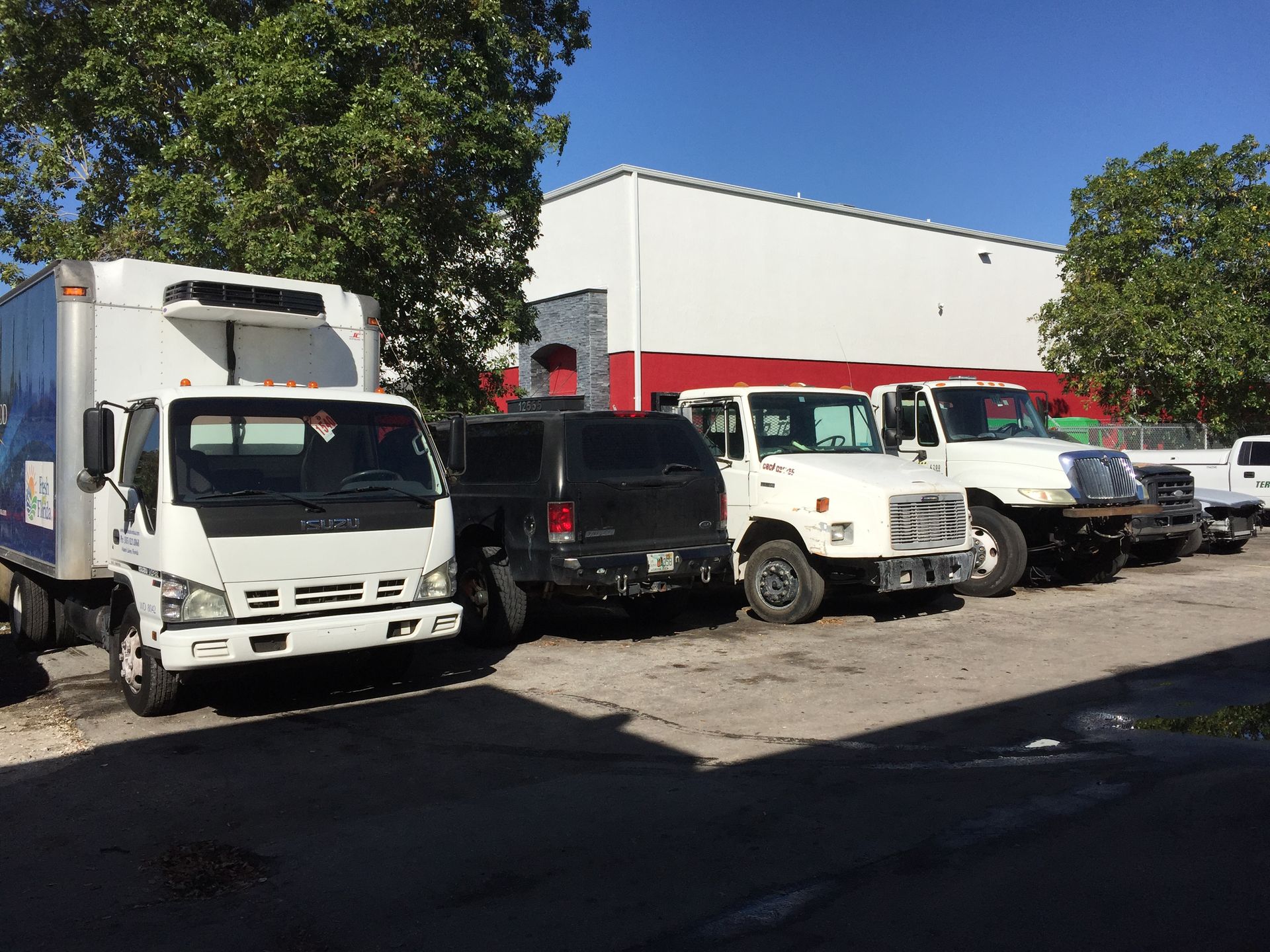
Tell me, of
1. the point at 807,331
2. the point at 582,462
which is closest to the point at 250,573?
the point at 582,462

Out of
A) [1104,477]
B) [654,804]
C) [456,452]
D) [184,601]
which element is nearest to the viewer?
[654,804]

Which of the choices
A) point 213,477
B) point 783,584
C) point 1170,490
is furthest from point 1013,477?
point 213,477

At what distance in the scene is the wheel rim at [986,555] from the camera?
1264cm

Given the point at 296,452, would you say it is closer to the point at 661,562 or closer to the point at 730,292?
the point at 661,562

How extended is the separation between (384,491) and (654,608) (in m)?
4.11

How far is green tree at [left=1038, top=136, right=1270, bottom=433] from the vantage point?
25.1 m

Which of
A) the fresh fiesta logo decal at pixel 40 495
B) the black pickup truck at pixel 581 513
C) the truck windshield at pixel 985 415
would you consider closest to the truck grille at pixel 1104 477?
the truck windshield at pixel 985 415

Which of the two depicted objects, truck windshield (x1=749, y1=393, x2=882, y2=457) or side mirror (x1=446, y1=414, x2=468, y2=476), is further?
truck windshield (x1=749, y1=393, x2=882, y2=457)

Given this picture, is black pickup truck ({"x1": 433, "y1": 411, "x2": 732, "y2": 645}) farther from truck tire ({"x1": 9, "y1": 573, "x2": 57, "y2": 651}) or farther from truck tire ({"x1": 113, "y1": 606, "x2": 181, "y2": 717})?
truck tire ({"x1": 9, "y1": 573, "x2": 57, "y2": 651})

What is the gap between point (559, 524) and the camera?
9.32 metres

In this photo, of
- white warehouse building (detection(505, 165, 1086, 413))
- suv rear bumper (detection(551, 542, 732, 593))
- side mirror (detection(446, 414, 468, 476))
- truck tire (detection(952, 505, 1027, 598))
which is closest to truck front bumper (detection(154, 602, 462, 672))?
side mirror (detection(446, 414, 468, 476))

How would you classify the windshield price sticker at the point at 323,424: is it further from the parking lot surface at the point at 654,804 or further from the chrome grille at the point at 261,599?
the parking lot surface at the point at 654,804

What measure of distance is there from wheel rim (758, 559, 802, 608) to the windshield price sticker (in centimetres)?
508

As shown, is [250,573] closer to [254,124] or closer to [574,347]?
[254,124]
